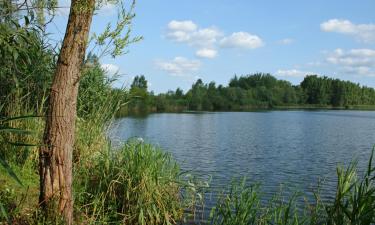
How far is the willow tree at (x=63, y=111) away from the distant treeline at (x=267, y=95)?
83.8 m

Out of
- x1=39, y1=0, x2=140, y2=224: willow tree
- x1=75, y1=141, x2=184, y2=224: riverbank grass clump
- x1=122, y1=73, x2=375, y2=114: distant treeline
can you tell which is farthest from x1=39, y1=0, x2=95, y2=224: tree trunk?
x1=122, y1=73, x2=375, y2=114: distant treeline

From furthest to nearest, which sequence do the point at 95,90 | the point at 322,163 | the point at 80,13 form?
1. the point at 322,163
2. the point at 95,90
3. the point at 80,13

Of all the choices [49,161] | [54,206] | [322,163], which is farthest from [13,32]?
[322,163]

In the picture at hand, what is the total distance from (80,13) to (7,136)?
3856 millimetres

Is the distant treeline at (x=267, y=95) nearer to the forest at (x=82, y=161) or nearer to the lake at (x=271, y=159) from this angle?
the lake at (x=271, y=159)

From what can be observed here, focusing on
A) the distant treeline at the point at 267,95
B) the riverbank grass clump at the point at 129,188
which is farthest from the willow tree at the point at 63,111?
the distant treeline at the point at 267,95

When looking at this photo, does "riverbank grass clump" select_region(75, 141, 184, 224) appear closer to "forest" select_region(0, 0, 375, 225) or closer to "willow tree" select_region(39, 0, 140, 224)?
"forest" select_region(0, 0, 375, 225)

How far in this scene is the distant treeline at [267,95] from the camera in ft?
342

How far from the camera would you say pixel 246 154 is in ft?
68.8

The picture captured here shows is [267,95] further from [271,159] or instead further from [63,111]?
[63,111]

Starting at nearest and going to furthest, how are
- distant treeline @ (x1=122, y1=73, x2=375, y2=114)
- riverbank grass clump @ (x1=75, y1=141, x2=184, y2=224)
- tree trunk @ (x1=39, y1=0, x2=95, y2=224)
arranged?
tree trunk @ (x1=39, y1=0, x2=95, y2=224) → riverbank grass clump @ (x1=75, y1=141, x2=184, y2=224) → distant treeline @ (x1=122, y1=73, x2=375, y2=114)

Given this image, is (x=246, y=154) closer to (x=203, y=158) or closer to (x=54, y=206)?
(x=203, y=158)

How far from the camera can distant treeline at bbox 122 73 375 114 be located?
104250 millimetres

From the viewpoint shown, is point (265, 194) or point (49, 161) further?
point (265, 194)
